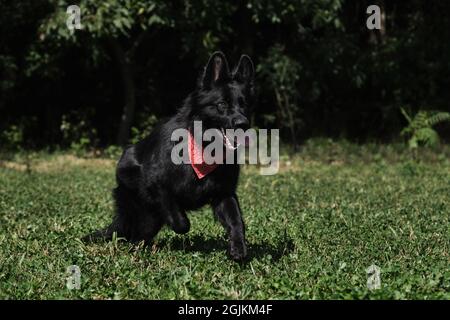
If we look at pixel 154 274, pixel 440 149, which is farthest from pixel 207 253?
pixel 440 149

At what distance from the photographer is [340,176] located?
14.2 metres

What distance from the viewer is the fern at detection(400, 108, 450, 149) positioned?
697 inches

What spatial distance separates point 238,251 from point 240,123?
1036 millimetres

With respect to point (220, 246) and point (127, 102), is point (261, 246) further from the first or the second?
point (127, 102)

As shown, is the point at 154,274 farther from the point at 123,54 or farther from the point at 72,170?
the point at 123,54

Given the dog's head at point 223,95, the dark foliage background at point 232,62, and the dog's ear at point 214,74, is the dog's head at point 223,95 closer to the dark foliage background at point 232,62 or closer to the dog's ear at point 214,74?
the dog's ear at point 214,74

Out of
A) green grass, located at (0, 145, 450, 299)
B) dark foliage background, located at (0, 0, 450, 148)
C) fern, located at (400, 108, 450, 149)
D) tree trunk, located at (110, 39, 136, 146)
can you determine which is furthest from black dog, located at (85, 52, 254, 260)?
tree trunk, located at (110, 39, 136, 146)

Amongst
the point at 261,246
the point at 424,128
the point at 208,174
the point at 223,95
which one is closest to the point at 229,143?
the point at 208,174

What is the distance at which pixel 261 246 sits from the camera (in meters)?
7.13

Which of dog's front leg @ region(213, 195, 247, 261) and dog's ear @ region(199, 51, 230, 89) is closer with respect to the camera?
dog's front leg @ region(213, 195, 247, 261)

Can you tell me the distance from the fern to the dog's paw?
1222 centimetres

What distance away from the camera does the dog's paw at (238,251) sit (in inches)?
240

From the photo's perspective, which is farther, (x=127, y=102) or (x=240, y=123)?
(x=127, y=102)

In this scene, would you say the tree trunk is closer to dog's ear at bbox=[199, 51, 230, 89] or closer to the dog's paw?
dog's ear at bbox=[199, 51, 230, 89]
